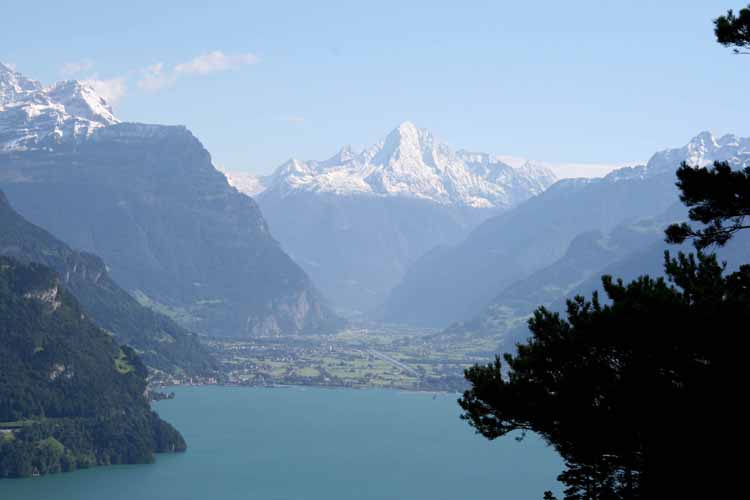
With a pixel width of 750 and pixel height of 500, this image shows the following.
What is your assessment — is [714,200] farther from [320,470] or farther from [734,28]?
[320,470]

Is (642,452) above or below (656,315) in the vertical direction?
below

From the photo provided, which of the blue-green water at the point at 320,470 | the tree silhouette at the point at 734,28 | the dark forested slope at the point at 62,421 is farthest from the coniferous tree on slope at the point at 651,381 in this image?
the dark forested slope at the point at 62,421

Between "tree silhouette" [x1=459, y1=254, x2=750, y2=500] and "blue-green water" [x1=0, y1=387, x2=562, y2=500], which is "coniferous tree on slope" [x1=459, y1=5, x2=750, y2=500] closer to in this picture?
"tree silhouette" [x1=459, y1=254, x2=750, y2=500]

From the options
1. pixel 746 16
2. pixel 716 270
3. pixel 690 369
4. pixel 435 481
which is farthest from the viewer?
pixel 435 481

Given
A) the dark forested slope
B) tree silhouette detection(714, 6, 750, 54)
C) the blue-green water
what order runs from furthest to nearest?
the dark forested slope < the blue-green water < tree silhouette detection(714, 6, 750, 54)

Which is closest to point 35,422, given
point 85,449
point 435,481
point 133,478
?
point 85,449

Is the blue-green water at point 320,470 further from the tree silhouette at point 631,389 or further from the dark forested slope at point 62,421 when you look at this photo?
the tree silhouette at point 631,389

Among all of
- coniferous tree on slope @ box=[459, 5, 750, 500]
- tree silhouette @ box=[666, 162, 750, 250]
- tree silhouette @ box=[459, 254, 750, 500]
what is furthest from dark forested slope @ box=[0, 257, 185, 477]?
tree silhouette @ box=[666, 162, 750, 250]

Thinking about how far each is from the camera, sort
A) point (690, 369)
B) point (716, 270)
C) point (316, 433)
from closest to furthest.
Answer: point (690, 369), point (716, 270), point (316, 433)

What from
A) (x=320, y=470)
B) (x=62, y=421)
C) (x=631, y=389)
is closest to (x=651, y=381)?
(x=631, y=389)

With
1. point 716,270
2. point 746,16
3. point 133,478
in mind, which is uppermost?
point 746,16

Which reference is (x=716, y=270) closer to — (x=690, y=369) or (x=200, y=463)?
(x=690, y=369)
